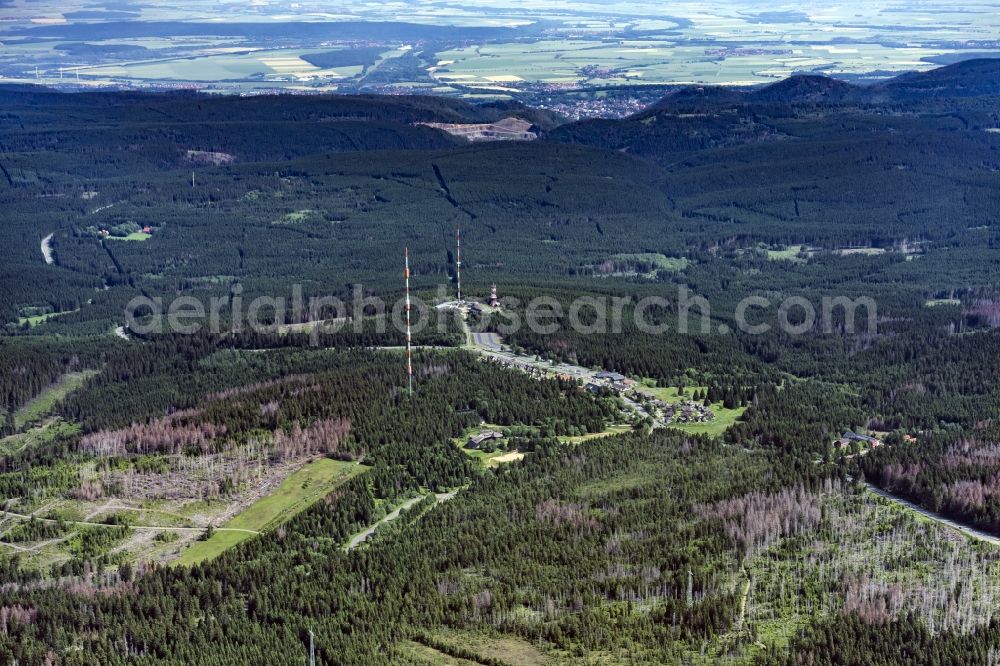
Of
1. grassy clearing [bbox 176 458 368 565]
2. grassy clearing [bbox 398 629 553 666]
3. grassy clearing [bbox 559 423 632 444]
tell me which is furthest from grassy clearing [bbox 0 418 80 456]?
grassy clearing [bbox 398 629 553 666]

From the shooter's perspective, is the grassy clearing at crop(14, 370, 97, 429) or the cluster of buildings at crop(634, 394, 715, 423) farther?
the grassy clearing at crop(14, 370, 97, 429)

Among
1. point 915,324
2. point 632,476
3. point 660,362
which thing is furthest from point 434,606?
point 915,324

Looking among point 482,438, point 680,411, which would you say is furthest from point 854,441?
point 482,438

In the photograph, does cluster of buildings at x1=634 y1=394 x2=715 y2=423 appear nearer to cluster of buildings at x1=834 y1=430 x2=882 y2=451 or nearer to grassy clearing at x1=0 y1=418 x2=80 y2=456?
cluster of buildings at x1=834 y1=430 x2=882 y2=451

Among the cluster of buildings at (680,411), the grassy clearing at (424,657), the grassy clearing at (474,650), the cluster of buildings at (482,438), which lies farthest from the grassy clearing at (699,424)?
the grassy clearing at (424,657)

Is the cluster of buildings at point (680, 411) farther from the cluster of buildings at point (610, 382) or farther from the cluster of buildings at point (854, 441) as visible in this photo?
the cluster of buildings at point (854, 441)

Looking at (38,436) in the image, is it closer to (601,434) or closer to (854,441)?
(601,434)

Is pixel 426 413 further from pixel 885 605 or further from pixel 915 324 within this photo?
pixel 915 324
